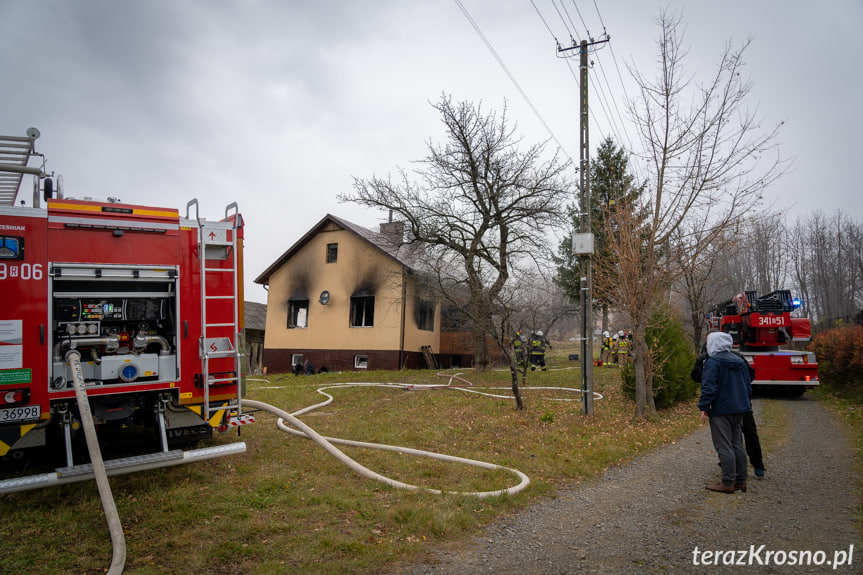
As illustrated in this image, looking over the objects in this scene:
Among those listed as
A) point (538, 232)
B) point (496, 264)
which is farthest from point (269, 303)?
point (538, 232)

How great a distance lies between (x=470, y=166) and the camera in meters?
17.9

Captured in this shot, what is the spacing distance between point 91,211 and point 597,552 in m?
5.75

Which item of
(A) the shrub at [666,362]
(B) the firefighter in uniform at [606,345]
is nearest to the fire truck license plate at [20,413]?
(A) the shrub at [666,362]

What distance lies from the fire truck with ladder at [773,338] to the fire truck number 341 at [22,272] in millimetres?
14186

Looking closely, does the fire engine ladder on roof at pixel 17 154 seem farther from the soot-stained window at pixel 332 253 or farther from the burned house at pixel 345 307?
the soot-stained window at pixel 332 253

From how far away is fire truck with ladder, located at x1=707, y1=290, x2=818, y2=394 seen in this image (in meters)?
12.9

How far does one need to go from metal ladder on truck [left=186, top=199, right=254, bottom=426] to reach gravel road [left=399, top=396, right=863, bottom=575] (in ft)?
10.8

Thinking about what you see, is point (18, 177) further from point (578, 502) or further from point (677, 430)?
point (677, 430)

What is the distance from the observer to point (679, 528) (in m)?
4.45

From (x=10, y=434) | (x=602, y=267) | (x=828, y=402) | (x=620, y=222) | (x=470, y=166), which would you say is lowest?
(x=828, y=402)

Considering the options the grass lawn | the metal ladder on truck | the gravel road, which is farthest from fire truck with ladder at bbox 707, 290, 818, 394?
the metal ladder on truck

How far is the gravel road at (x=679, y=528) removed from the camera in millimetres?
3766

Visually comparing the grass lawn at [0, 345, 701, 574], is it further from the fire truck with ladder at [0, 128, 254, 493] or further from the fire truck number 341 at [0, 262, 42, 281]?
the fire truck number 341 at [0, 262, 42, 281]

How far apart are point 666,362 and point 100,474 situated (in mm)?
10350
